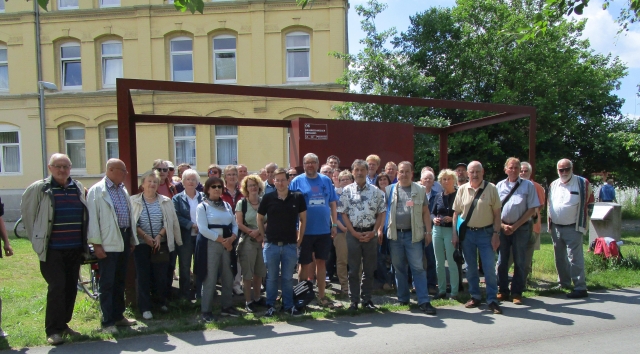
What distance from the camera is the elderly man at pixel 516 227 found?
6316mm

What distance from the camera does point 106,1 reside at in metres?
19.4

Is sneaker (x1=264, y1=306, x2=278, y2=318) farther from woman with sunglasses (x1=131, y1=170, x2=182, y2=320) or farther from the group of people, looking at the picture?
woman with sunglasses (x1=131, y1=170, x2=182, y2=320)

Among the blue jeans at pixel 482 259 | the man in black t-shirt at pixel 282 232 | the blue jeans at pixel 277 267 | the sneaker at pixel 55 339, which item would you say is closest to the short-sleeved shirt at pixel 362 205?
the man in black t-shirt at pixel 282 232

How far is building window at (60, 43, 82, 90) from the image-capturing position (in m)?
19.5

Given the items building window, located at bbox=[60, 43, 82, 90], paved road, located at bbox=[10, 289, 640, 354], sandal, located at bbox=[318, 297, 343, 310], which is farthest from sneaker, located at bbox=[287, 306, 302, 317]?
building window, located at bbox=[60, 43, 82, 90]

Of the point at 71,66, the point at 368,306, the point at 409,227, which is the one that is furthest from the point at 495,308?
the point at 71,66

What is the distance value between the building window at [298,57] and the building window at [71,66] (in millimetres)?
8931

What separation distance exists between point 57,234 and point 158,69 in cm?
1541

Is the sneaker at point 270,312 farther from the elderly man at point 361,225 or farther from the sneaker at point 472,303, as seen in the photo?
the sneaker at point 472,303

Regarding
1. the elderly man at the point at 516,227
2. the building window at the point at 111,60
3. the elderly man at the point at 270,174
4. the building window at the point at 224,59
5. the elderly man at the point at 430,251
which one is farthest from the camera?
the building window at the point at 111,60

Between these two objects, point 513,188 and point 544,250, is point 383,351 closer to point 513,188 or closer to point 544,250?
point 513,188

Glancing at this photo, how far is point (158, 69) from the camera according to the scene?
1897 cm

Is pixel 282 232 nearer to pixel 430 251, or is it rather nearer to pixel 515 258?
pixel 430 251

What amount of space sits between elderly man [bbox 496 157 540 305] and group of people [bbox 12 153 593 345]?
0.05 ft
